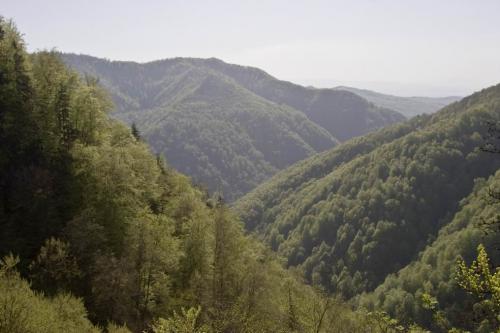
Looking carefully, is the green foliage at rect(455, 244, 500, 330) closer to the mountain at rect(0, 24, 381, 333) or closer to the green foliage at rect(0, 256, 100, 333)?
the green foliage at rect(0, 256, 100, 333)

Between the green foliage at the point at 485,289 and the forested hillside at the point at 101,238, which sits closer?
the green foliage at the point at 485,289

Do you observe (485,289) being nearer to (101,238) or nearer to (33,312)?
(33,312)

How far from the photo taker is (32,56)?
70438mm

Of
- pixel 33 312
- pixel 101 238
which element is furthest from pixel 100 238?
pixel 33 312

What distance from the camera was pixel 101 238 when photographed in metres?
46.7

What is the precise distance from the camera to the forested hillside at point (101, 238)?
42438mm

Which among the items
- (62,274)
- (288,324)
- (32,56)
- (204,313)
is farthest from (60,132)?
(288,324)

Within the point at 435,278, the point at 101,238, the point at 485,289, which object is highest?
the point at 485,289

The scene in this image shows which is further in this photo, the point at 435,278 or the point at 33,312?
the point at 435,278

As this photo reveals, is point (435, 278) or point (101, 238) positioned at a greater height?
point (101, 238)

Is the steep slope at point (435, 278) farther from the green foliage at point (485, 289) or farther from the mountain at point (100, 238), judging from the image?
the green foliage at point (485, 289)

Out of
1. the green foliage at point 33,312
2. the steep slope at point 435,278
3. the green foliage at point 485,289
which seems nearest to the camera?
the green foliage at point 485,289

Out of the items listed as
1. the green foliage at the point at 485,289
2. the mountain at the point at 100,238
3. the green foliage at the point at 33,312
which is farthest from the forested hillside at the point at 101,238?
the green foliage at the point at 485,289

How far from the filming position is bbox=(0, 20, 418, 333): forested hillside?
42438 millimetres
